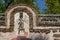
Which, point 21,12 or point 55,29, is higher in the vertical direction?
point 21,12

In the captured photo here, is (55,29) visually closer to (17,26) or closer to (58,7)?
(17,26)

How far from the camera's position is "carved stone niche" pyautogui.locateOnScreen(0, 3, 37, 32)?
37.6 feet

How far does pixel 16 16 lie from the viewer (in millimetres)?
11500

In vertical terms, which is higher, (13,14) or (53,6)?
(53,6)

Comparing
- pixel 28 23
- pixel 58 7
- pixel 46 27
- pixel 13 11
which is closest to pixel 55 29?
pixel 46 27

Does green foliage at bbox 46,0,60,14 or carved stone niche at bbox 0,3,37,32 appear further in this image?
green foliage at bbox 46,0,60,14

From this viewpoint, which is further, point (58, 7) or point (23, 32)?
point (58, 7)

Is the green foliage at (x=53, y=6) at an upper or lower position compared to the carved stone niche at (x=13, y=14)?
upper

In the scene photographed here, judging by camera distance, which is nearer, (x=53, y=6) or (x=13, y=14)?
(x=13, y=14)

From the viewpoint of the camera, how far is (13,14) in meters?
11.5

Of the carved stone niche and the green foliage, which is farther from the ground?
the green foliage

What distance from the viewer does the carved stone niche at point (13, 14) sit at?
37.6 feet

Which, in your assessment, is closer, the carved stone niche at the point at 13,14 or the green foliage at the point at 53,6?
the carved stone niche at the point at 13,14

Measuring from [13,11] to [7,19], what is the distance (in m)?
0.43
